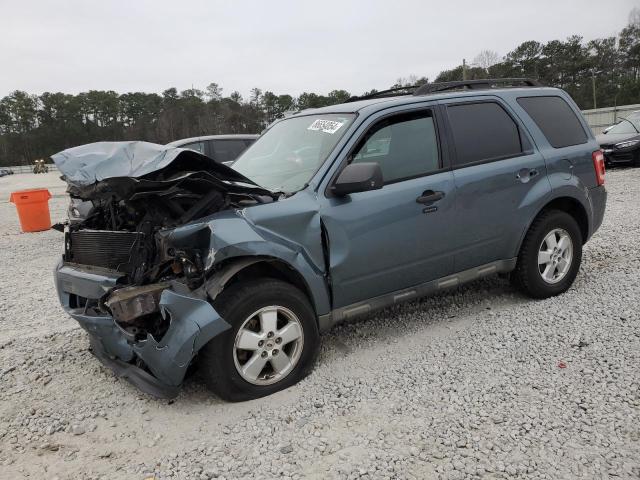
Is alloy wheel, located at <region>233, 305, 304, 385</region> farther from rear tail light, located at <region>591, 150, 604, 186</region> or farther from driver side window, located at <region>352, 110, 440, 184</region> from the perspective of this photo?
rear tail light, located at <region>591, 150, 604, 186</region>

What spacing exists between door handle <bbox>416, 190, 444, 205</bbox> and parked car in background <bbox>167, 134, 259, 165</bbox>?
6.65m

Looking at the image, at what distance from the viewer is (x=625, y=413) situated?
2709 mm

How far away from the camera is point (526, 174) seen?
4141 millimetres

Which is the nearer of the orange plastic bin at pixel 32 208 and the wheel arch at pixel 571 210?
the wheel arch at pixel 571 210

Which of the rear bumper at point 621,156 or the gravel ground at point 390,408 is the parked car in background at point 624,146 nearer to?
the rear bumper at point 621,156

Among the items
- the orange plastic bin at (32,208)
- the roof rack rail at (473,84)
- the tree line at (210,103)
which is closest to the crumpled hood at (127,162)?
the roof rack rail at (473,84)

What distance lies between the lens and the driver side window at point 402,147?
354 centimetres

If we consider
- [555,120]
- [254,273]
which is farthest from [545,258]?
[254,273]

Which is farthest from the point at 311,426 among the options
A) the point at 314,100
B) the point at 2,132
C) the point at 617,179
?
the point at 2,132

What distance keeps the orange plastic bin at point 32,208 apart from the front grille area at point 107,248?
7.76 metres

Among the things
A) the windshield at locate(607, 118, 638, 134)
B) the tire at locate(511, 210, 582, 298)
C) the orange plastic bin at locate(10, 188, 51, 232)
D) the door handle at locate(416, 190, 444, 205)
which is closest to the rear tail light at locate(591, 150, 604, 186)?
the tire at locate(511, 210, 582, 298)

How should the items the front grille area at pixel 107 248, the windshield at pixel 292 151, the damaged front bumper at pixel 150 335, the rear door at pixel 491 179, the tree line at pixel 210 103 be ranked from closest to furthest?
1. the damaged front bumper at pixel 150 335
2. the front grille area at pixel 107 248
3. the windshield at pixel 292 151
4. the rear door at pixel 491 179
5. the tree line at pixel 210 103

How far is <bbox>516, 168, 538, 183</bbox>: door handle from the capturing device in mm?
4102

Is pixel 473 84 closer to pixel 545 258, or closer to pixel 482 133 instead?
pixel 482 133
